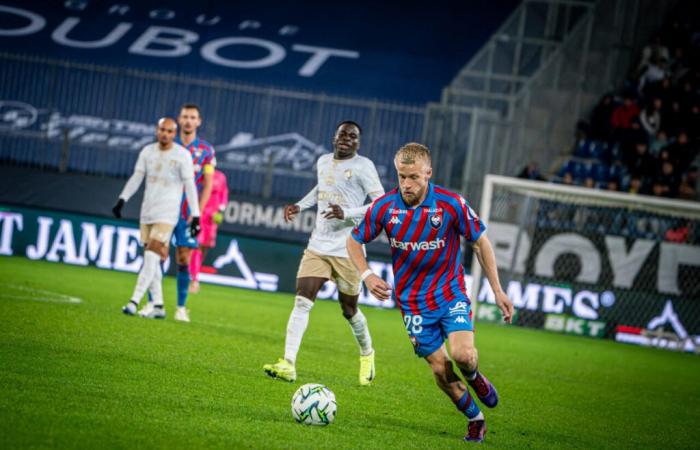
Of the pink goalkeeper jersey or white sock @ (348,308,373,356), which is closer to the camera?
white sock @ (348,308,373,356)

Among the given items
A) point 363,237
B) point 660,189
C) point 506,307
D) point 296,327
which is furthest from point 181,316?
point 660,189

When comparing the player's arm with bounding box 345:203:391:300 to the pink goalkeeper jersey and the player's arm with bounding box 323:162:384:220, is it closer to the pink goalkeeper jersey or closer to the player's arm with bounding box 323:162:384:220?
the player's arm with bounding box 323:162:384:220

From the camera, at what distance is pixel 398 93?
27.7m

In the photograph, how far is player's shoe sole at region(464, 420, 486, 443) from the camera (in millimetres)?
6797

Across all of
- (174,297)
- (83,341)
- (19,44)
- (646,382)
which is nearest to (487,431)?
(83,341)

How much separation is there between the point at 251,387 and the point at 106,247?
1224 centimetres

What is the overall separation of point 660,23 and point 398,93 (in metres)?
6.86

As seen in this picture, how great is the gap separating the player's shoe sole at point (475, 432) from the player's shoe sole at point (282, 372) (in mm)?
2104

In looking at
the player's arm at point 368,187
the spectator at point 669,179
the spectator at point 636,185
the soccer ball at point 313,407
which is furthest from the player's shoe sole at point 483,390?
the spectator at point 669,179

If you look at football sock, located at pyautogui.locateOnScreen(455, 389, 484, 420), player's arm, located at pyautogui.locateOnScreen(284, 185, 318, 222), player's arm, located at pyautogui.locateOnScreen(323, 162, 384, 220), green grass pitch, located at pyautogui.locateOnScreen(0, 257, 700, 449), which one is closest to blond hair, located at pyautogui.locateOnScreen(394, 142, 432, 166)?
football sock, located at pyautogui.locateOnScreen(455, 389, 484, 420)

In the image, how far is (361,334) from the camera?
9422 millimetres

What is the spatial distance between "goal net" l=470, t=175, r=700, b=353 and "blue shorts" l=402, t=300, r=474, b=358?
11687 mm

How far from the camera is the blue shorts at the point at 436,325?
6855mm

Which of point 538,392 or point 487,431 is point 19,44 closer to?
point 538,392
